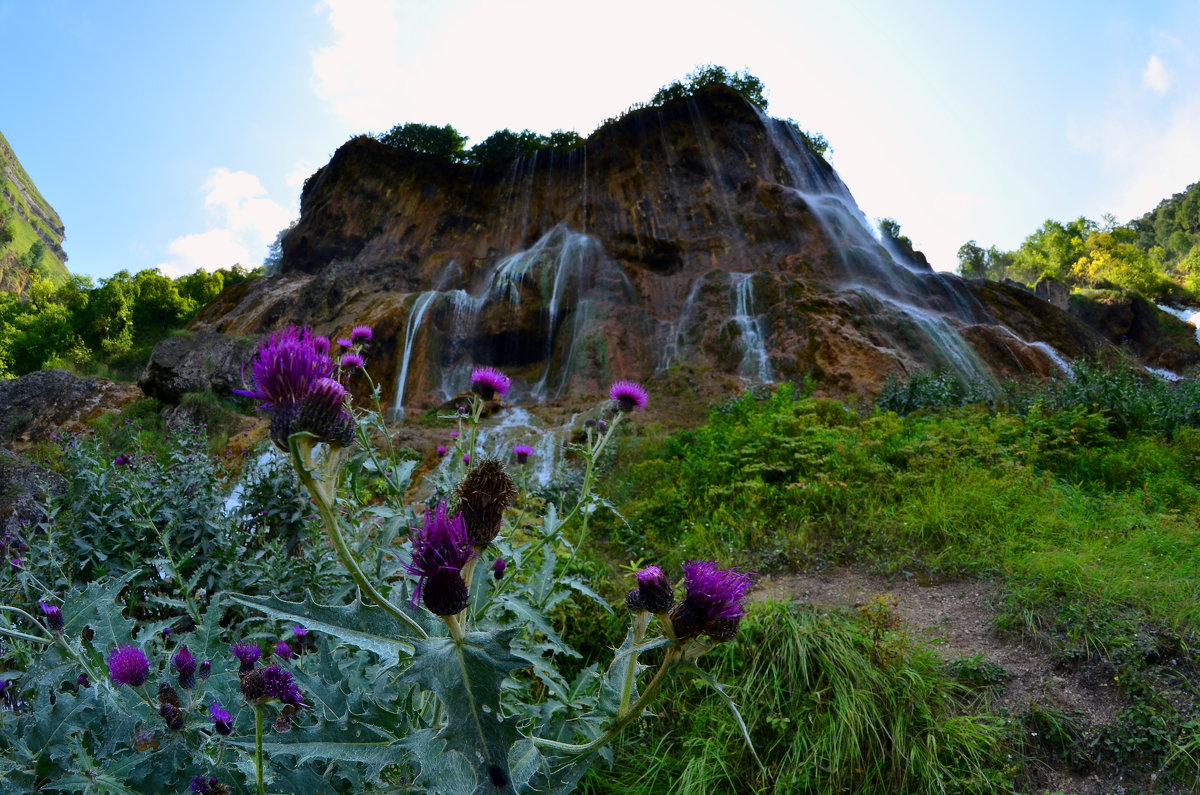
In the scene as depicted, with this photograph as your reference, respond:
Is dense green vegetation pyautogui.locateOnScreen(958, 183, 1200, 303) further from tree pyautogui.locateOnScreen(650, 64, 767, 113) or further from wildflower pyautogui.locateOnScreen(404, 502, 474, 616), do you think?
wildflower pyautogui.locateOnScreen(404, 502, 474, 616)

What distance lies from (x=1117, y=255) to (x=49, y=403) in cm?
5276

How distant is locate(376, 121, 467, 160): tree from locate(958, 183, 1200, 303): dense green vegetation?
33.3 m

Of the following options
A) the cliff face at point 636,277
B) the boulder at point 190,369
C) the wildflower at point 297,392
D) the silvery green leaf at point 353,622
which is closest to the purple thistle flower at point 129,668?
the silvery green leaf at point 353,622

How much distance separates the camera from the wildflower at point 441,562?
854 mm

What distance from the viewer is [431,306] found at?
55.6ft

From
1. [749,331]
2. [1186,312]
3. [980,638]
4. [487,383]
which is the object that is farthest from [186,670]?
[1186,312]

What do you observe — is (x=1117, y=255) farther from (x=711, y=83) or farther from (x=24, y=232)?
(x=24, y=232)

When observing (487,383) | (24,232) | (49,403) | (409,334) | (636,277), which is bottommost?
(487,383)

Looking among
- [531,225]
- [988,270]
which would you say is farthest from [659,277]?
[988,270]

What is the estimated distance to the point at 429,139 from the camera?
23609 mm

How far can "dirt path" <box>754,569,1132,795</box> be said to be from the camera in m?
2.51

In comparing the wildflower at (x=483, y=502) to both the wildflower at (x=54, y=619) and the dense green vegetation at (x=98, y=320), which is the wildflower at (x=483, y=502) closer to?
the wildflower at (x=54, y=619)

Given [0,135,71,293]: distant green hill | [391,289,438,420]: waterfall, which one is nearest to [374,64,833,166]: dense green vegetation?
[391,289,438,420]: waterfall

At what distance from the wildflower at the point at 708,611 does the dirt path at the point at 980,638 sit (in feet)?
7.10
